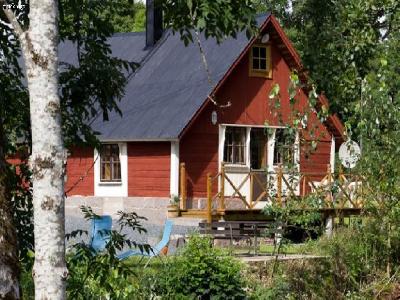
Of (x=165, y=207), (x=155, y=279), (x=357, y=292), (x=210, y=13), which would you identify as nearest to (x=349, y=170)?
(x=357, y=292)

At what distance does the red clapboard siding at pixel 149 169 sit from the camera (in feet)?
80.9

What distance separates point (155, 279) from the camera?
1107cm

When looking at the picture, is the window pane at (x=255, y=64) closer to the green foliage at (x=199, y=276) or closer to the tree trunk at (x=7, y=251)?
the green foliage at (x=199, y=276)

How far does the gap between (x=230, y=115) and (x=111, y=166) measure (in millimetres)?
3760

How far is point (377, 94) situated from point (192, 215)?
10843 mm

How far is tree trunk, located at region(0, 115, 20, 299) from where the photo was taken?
4.95 meters

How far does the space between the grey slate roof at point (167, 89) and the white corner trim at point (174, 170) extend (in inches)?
25.9

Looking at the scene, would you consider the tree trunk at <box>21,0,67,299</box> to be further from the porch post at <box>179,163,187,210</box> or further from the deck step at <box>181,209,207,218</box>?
the porch post at <box>179,163,187,210</box>

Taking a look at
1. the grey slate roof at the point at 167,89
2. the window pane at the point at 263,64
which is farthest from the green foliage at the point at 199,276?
the window pane at the point at 263,64

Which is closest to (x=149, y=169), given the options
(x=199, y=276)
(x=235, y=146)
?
(x=235, y=146)

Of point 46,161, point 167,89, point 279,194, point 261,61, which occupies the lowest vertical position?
point 279,194

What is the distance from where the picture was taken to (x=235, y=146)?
84.3ft

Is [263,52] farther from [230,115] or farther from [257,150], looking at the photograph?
[257,150]

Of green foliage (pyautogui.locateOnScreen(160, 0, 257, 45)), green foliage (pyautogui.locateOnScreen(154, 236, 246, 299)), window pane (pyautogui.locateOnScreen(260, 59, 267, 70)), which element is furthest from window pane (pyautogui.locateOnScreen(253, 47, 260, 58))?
green foliage (pyautogui.locateOnScreen(160, 0, 257, 45))
